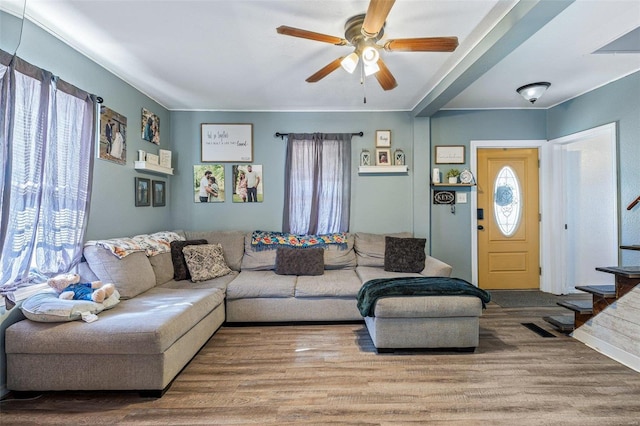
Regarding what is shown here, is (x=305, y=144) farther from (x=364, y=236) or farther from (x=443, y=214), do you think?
(x=443, y=214)

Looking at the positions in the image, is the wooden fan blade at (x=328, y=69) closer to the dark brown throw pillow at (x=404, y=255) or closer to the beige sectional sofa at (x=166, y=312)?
the beige sectional sofa at (x=166, y=312)

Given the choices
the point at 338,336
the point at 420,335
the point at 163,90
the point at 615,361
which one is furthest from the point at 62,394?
the point at 615,361

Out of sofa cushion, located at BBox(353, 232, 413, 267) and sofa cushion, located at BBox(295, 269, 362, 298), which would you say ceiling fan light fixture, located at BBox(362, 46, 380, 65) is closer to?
sofa cushion, located at BBox(295, 269, 362, 298)

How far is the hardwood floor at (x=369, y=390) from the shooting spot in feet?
A: 5.91

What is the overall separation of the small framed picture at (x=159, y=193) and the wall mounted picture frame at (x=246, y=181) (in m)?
0.88

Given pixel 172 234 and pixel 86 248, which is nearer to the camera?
pixel 86 248

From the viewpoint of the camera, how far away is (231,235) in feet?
12.7

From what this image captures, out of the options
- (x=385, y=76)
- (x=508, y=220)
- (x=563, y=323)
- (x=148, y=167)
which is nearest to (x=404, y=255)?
(x=563, y=323)

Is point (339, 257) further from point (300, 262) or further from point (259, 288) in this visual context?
point (259, 288)

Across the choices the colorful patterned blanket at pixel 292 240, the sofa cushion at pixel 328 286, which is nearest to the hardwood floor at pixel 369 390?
the sofa cushion at pixel 328 286

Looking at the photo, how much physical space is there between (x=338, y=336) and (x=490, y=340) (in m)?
1.38

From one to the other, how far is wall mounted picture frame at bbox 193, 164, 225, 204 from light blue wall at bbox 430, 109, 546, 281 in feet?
9.66

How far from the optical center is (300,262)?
11.7ft

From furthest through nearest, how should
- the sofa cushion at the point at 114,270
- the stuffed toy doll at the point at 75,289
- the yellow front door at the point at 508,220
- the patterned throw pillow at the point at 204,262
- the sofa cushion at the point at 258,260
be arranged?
the yellow front door at the point at 508,220 < the sofa cushion at the point at 258,260 < the patterned throw pillow at the point at 204,262 < the sofa cushion at the point at 114,270 < the stuffed toy doll at the point at 75,289
